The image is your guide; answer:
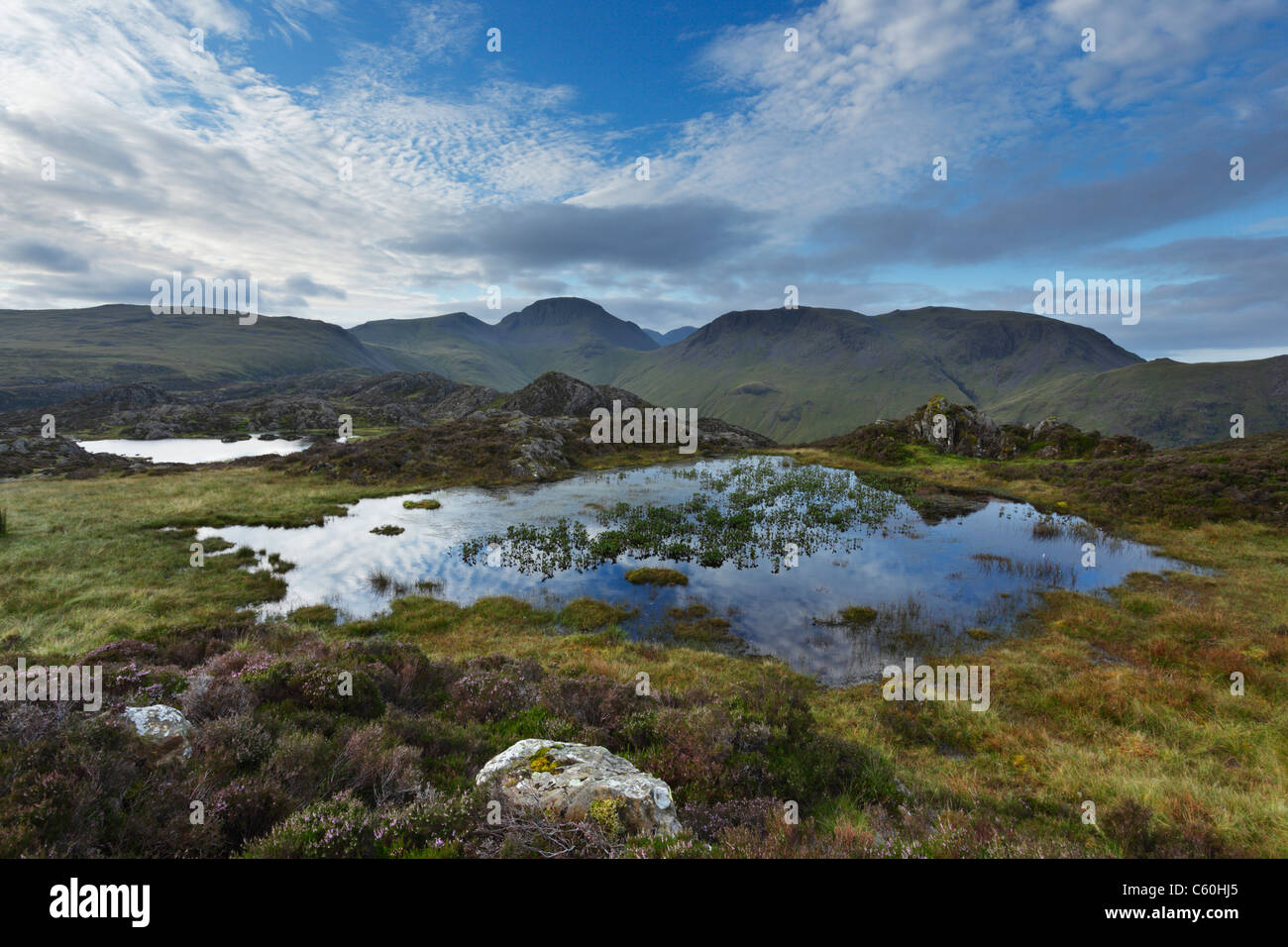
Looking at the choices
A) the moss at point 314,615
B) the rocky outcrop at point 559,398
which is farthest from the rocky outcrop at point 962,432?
the moss at point 314,615

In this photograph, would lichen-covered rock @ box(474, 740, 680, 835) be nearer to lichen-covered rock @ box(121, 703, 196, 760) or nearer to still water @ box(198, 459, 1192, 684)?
→ lichen-covered rock @ box(121, 703, 196, 760)

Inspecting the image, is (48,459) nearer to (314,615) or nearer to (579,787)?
(314,615)

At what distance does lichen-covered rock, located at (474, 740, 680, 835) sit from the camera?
19.9ft

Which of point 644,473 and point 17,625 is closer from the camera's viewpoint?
point 17,625

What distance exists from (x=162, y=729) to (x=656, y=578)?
63.2 ft

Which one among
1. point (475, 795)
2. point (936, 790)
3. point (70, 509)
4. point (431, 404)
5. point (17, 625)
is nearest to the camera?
point (475, 795)

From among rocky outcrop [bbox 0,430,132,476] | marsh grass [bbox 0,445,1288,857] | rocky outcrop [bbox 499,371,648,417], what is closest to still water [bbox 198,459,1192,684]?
marsh grass [bbox 0,445,1288,857]

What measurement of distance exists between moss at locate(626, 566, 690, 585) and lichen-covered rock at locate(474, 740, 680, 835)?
16628 millimetres

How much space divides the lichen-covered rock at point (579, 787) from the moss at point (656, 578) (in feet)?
54.6

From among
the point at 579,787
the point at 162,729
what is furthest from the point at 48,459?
the point at 579,787
